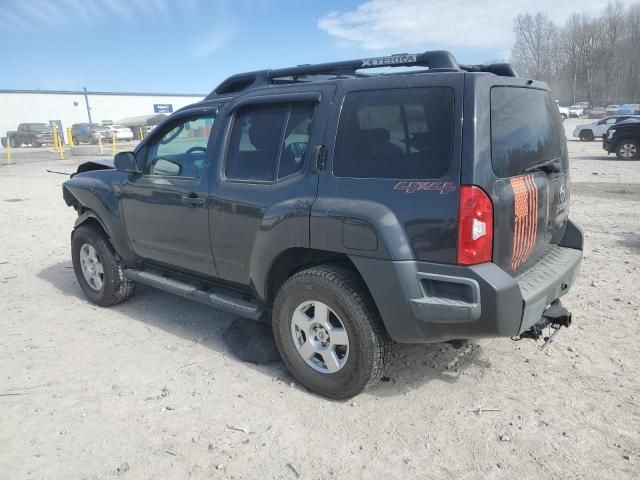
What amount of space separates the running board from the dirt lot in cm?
40

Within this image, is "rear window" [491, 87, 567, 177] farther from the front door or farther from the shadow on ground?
the front door

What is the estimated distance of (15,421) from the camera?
3062 millimetres

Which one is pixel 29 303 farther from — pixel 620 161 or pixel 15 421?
pixel 620 161

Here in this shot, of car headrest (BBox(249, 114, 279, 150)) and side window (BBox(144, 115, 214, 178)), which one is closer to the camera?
car headrest (BBox(249, 114, 279, 150))

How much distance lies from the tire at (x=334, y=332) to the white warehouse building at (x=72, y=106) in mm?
51080

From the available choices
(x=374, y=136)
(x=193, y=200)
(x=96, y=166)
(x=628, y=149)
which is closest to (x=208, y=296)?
(x=193, y=200)

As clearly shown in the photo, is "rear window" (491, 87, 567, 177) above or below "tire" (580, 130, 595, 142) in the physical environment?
above

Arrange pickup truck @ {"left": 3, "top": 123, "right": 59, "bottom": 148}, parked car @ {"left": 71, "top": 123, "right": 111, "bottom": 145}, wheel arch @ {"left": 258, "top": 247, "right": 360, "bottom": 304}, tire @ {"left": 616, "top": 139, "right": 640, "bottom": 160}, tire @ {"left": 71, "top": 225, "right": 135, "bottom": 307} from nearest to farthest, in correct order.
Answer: wheel arch @ {"left": 258, "top": 247, "right": 360, "bottom": 304} → tire @ {"left": 71, "top": 225, "right": 135, "bottom": 307} → tire @ {"left": 616, "top": 139, "right": 640, "bottom": 160} → pickup truck @ {"left": 3, "top": 123, "right": 59, "bottom": 148} → parked car @ {"left": 71, "top": 123, "right": 111, "bottom": 145}

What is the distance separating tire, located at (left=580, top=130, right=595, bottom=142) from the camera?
83.3ft

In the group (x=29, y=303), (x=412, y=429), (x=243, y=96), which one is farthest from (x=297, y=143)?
(x=29, y=303)

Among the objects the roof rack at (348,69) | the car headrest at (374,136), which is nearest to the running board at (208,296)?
the car headrest at (374,136)

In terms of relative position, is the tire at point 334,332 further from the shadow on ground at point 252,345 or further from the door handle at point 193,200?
the door handle at point 193,200

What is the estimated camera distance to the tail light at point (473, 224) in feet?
8.27

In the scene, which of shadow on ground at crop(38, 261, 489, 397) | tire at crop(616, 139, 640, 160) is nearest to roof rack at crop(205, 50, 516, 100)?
shadow on ground at crop(38, 261, 489, 397)
